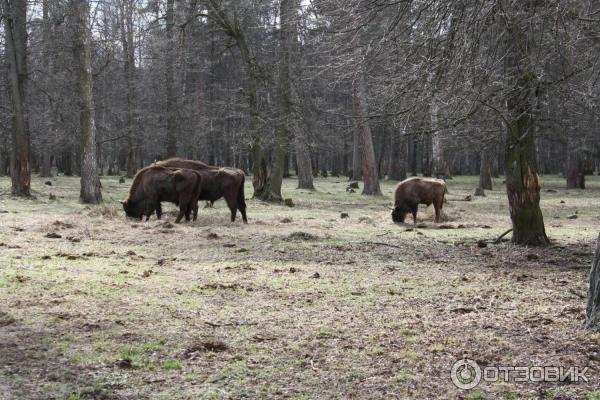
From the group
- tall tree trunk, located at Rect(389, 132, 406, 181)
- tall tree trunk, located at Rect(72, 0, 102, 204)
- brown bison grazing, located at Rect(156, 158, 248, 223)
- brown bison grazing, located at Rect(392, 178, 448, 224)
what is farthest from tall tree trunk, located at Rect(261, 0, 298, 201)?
tall tree trunk, located at Rect(389, 132, 406, 181)

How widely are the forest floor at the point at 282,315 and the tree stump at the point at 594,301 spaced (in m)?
0.13

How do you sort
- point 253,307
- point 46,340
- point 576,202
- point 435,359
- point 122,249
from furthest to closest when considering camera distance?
point 576,202, point 122,249, point 253,307, point 46,340, point 435,359

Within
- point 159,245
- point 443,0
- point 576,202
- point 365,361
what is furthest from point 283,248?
point 576,202

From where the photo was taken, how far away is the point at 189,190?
15906mm

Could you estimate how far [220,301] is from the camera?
688 centimetres

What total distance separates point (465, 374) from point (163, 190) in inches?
494

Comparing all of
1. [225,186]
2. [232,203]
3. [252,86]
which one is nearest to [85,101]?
[252,86]

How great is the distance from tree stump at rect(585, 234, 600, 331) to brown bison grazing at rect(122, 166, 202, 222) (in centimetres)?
1162

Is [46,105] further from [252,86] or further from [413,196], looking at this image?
[413,196]

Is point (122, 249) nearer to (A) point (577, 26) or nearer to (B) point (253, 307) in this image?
(B) point (253, 307)

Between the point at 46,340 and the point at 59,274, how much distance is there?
2954 mm

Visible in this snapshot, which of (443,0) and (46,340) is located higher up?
(443,0)

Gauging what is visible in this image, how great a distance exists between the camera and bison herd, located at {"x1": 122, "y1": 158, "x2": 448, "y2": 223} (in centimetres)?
1605

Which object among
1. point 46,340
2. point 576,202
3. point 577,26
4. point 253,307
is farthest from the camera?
point 576,202
